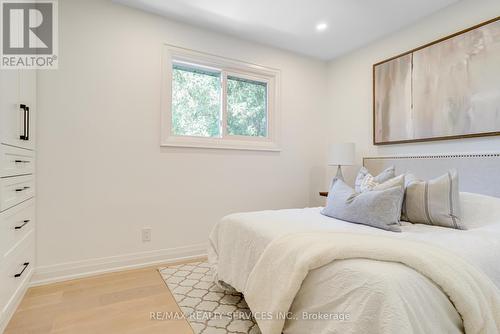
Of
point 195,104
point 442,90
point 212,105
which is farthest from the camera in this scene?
point 212,105

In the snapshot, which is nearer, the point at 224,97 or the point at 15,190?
the point at 15,190

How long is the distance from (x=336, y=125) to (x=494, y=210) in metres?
2.02

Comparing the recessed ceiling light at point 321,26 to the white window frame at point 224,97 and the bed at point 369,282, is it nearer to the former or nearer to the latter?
the white window frame at point 224,97

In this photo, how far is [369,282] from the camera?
88cm

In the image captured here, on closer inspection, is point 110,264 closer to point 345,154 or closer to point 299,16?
point 345,154

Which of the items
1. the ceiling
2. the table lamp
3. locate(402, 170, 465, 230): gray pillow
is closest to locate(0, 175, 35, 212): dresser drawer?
the ceiling

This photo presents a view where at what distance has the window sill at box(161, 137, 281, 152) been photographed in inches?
103

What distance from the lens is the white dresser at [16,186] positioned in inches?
56.5

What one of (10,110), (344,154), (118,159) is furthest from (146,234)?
(344,154)

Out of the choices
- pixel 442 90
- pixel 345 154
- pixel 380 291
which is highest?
pixel 442 90

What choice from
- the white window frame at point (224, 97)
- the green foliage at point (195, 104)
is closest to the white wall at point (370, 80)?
the white window frame at point (224, 97)

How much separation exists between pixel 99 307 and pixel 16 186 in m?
0.97

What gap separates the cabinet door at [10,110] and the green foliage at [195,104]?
49.2 inches

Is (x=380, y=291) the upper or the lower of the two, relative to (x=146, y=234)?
upper
